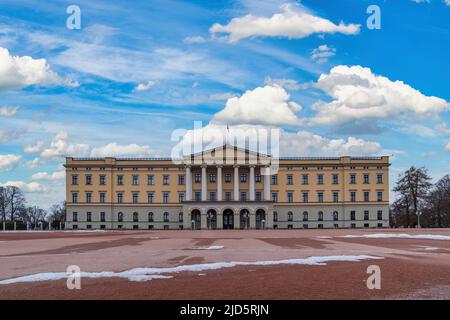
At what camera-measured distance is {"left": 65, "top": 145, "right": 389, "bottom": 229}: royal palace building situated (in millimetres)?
98438

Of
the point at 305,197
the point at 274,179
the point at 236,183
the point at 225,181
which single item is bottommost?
the point at 305,197

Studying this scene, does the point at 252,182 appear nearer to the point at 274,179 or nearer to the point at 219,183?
the point at 219,183

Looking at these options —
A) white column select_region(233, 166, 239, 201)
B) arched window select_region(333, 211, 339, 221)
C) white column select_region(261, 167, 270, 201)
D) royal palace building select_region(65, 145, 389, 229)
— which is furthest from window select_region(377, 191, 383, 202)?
white column select_region(233, 166, 239, 201)

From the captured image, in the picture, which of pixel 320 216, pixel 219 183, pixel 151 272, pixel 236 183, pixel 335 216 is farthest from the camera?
pixel 335 216

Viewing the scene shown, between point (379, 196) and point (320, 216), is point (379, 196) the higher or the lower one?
the higher one

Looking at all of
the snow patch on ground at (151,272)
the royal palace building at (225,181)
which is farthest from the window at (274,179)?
the snow patch on ground at (151,272)

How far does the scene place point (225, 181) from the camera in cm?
9788

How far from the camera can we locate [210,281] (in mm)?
15688

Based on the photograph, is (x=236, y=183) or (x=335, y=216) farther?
(x=335, y=216)

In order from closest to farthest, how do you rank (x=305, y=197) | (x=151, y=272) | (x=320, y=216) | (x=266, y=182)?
(x=151, y=272) → (x=266, y=182) → (x=320, y=216) → (x=305, y=197)

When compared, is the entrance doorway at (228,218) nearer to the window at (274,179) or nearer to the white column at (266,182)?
the white column at (266,182)

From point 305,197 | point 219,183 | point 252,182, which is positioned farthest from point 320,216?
point 219,183
